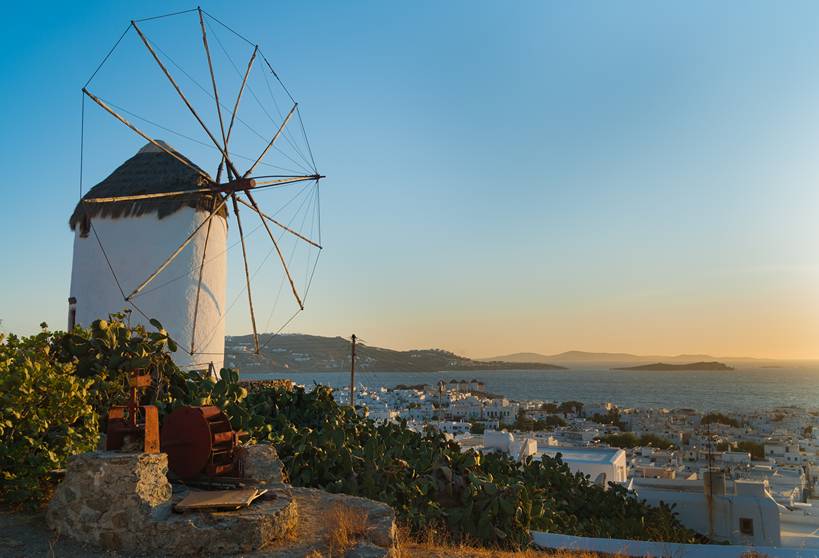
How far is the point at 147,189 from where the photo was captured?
45.0 feet

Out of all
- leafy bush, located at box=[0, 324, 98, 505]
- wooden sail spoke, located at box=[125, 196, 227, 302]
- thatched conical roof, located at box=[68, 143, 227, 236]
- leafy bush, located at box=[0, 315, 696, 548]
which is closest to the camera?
leafy bush, located at box=[0, 324, 98, 505]

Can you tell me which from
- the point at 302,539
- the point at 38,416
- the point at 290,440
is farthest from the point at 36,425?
the point at 290,440

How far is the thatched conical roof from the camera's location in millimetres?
13281

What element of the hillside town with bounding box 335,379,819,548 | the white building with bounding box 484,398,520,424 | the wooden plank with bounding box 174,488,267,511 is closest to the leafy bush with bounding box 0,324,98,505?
the wooden plank with bounding box 174,488,267,511

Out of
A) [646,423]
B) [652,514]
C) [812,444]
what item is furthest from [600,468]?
[646,423]

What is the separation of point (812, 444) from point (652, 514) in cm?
3579

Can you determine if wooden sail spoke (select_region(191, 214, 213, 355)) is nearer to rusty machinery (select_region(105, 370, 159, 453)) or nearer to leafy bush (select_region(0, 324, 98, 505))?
leafy bush (select_region(0, 324, 98, 505))

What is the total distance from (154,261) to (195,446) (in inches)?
352

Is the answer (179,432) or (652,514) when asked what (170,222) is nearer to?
(179,432)

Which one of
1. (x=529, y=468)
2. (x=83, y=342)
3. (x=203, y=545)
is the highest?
(x=83, y=342)

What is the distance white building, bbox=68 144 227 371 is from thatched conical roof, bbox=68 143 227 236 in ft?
0.07

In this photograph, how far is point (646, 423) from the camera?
55.6 metres

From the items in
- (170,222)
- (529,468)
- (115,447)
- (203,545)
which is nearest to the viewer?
(203,545)

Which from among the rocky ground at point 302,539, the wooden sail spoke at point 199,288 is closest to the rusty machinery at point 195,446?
the rocky ground at point 302,539
